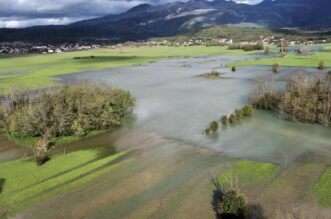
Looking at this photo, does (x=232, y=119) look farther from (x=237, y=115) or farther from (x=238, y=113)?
(x=238, y=113)

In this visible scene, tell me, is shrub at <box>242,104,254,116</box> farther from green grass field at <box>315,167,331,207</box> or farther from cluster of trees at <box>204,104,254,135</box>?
green grass field at <box>315,167,331,207</box>

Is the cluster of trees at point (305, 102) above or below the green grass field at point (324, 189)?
above

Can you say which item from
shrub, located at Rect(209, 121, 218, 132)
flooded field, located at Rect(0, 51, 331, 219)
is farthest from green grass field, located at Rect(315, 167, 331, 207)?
shrub, located at Rect(209, 121, 218, 132)

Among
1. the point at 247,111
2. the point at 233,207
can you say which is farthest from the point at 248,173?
the point at 247,111

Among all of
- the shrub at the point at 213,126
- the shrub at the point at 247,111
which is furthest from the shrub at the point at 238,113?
the shrub at the point at 213,126

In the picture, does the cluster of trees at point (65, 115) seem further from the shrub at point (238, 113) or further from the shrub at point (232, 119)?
the shrub at point (238, 113)
